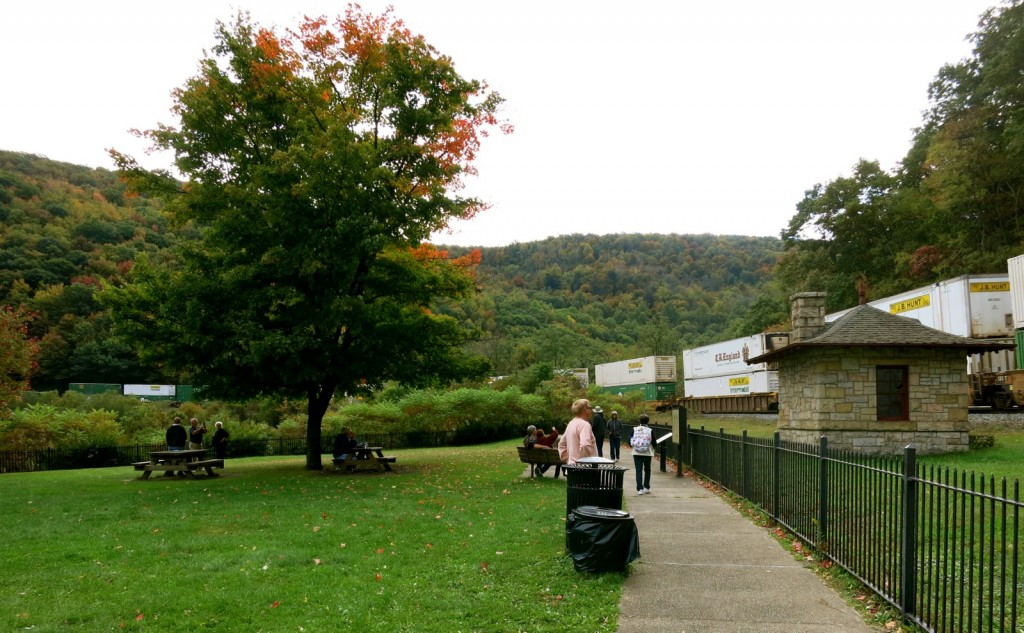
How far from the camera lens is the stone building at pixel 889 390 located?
1770 cm

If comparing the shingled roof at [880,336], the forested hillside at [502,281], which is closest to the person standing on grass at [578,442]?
the shingled roof at [880,336]

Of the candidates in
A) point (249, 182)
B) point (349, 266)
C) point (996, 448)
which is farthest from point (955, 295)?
point (249, 182)

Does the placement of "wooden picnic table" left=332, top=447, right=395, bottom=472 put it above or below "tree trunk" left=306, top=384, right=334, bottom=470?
below

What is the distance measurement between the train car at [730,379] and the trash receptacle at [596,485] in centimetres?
2321

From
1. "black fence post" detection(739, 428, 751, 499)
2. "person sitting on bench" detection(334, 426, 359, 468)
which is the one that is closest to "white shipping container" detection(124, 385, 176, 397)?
"person sitting on bench" detection(334, 426, 359, 468)

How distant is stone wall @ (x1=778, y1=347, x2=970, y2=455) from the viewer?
58.2 ft

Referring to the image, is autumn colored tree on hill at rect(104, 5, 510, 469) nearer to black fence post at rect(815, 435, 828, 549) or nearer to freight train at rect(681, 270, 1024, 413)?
black fence post at rect(815, 435, 828, 549)

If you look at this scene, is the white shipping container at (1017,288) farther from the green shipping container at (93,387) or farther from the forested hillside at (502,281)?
the green shipping container at (93,387)

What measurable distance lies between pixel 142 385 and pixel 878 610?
67275mm

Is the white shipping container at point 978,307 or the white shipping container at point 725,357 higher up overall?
the white shipping container at point 978,307

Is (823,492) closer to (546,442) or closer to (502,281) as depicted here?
(546,442)

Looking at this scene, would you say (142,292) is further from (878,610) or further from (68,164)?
(68,164)

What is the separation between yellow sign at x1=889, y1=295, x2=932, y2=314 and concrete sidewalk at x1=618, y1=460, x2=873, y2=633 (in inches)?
752

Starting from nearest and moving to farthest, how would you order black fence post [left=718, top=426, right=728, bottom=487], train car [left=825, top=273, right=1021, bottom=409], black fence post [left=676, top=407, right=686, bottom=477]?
black fence post [left=718, top=426, right=728, bottom=487] → black fence post [left=676, top=407, right=686, bottom=477] → train car [left=825, top=273, right=1021, bottom=409]
